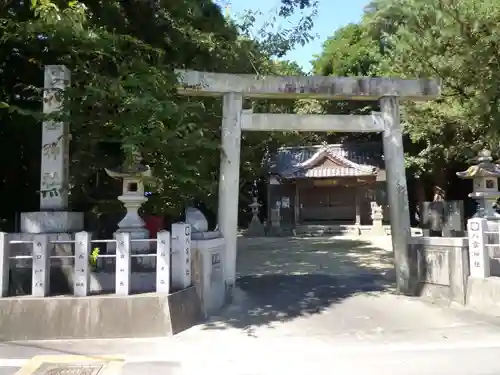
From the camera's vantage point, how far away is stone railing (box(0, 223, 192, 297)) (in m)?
6.50

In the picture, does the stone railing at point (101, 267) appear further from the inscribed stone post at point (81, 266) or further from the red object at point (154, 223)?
the red object at point (154, 223)

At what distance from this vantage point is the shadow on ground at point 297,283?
7.70 metres

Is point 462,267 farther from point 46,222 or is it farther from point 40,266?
point 46,222

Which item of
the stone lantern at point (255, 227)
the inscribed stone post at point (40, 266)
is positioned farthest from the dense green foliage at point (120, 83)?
the stone lantern at point (255, 227)

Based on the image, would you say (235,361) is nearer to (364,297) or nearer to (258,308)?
(258,308)

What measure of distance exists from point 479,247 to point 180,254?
16.1 ft

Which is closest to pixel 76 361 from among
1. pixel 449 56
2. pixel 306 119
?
pixel 306 119

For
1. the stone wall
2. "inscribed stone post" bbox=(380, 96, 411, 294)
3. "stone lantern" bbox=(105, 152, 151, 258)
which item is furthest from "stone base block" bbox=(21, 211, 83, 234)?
the stone wall

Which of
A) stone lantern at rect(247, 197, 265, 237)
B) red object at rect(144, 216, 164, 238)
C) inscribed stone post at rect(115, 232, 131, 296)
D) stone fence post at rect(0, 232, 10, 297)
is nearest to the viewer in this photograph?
stone fence post at rect(0, 232, 10, 297)

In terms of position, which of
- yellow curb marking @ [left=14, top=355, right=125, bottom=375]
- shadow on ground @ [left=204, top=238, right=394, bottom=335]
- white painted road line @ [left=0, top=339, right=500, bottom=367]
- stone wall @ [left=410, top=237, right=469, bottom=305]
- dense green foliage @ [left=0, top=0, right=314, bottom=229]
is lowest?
white painted road line @ [left=0, top=339, right=500, bottom=367]

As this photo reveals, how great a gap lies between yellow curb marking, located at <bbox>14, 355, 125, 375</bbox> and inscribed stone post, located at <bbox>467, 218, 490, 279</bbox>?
581 centimetres

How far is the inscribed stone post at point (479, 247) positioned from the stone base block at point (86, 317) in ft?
16.6

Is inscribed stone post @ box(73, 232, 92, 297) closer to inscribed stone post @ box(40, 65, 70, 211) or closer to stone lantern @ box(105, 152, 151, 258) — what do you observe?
stone lantern @ box(105, 152, 151, 258)

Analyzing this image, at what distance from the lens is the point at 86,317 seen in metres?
6.32
